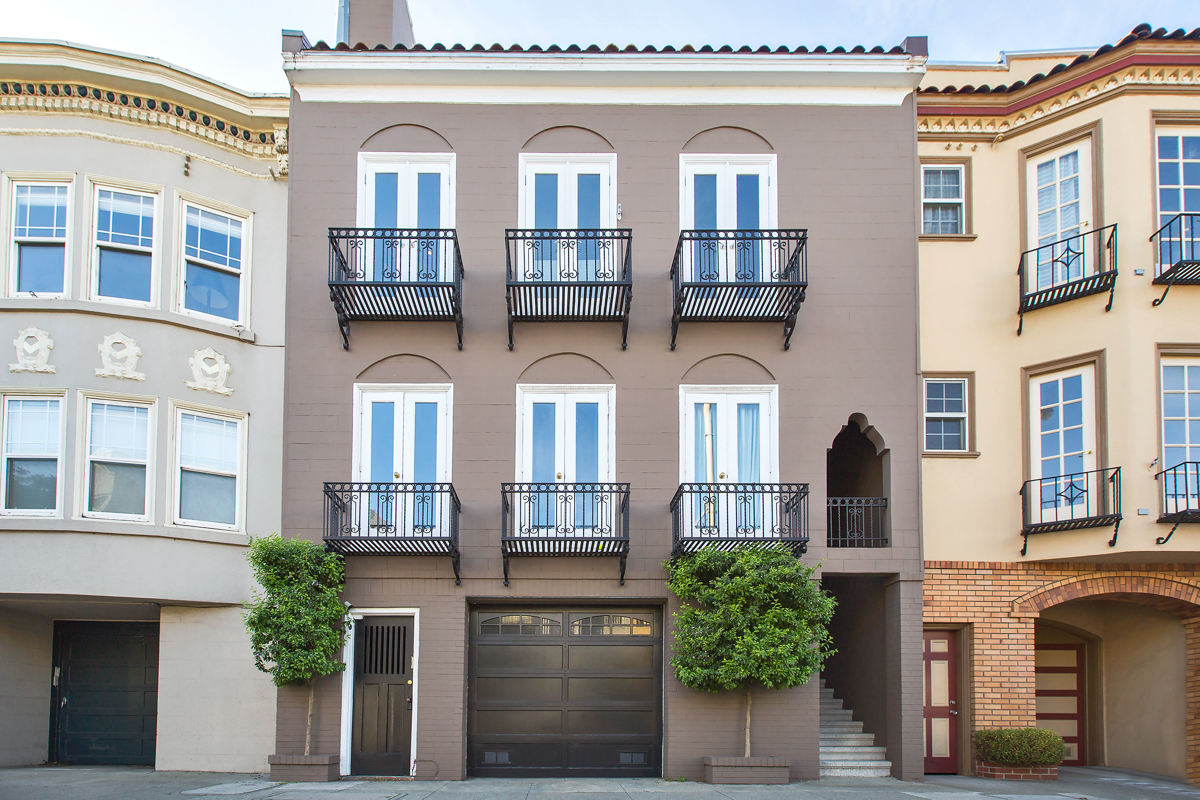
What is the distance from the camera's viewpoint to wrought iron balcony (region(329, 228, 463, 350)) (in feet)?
45.2

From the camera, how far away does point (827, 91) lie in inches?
588

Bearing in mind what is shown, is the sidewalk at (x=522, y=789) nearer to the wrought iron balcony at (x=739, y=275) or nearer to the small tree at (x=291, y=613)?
the small tree at (x=291, y=613)

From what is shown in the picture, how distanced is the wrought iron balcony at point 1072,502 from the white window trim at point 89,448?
1201 centimetres

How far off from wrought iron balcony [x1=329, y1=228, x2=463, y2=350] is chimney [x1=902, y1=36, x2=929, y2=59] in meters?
7.06

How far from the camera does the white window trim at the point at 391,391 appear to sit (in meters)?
14.0

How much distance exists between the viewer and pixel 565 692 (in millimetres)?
14094

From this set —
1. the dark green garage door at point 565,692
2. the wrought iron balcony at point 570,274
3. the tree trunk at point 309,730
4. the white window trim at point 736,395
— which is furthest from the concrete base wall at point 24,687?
the white window trim at point 736,395

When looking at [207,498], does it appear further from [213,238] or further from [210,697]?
[213,238]

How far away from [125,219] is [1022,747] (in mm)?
14216

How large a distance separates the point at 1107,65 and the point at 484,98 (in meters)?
8.88

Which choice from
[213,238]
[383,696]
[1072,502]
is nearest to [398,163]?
[213,238]

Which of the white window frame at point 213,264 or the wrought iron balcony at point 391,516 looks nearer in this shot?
the wrought iron balcony at point 391,516

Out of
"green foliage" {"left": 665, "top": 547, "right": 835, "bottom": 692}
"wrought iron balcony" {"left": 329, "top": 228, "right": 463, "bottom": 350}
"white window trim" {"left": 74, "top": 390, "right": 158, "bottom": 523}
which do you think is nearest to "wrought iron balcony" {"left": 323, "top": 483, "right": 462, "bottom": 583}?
"wrought iron balcony" {"left": 329, "top": 228, "right": 463, "bottom": 350}

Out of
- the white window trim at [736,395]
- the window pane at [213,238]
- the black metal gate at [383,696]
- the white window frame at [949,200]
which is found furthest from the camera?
the white window frame at [949,200]
